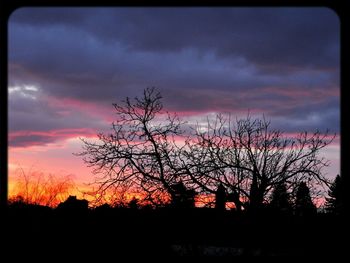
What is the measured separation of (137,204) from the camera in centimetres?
1066

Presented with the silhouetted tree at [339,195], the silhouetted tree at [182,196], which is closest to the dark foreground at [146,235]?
the silhouetted tree at [182,196]

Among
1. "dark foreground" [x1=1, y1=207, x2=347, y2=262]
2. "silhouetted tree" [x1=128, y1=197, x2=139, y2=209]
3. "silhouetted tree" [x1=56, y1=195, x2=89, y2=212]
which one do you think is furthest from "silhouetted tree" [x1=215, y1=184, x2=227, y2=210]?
"silhouetted tree" [x1=56, y1=195, x2=89, y2=212]

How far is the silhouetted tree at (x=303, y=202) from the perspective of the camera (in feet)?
36.5

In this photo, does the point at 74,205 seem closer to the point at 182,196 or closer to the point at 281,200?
the point at 182,196

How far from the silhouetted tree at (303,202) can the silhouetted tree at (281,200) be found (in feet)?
0.80

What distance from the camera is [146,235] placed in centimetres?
962

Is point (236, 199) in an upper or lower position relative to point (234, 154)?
lower

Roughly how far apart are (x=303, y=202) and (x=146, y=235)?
15.5 ft

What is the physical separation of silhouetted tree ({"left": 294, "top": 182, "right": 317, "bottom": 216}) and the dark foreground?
2.43 ft

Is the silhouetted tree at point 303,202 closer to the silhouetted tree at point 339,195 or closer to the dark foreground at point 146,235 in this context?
the dark foreground at point 146,235
